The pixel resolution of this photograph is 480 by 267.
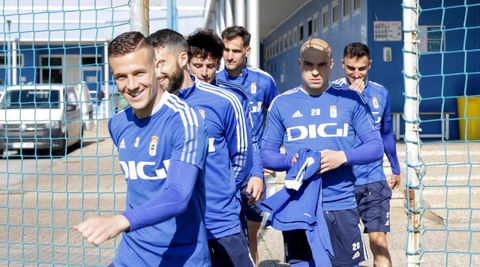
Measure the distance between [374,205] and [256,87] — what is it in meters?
1.47

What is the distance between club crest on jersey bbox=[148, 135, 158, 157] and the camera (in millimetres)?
3207

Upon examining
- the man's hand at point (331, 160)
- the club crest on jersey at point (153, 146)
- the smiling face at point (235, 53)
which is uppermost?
the smiling face at point (235, 53)

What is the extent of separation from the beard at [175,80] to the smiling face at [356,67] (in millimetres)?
2497

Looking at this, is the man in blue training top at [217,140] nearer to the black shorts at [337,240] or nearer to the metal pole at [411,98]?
the black shorts at [337,240]

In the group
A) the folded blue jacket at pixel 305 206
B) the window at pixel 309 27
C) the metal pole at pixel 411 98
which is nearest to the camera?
the metal pole at pixel 411 98

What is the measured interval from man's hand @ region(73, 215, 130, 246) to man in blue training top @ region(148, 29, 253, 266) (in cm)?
146

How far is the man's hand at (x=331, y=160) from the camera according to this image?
14.9 feet

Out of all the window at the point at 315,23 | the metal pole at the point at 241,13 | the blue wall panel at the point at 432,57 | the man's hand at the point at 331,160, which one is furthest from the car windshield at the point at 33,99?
the window at the point at 315,23

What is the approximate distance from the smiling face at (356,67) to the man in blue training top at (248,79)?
29.2 inches

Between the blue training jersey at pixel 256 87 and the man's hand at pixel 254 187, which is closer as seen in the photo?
the man's hand at pixel 254 187

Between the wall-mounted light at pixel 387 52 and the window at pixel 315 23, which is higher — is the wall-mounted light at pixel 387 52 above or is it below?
below

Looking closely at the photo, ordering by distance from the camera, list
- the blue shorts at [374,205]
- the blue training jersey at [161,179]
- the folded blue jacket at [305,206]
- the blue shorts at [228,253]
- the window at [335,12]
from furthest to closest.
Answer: the window at [335,12], the blue shorts at [374,205], the folded blue jacket at [305,206], the blue shorts at [228,253], the blue training jersey at [161,179]

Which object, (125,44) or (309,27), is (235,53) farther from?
(309,27)

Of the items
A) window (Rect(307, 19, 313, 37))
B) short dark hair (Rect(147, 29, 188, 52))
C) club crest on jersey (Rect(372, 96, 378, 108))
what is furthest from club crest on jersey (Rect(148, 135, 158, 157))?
window (Rect(307, 19, 313, 37))
